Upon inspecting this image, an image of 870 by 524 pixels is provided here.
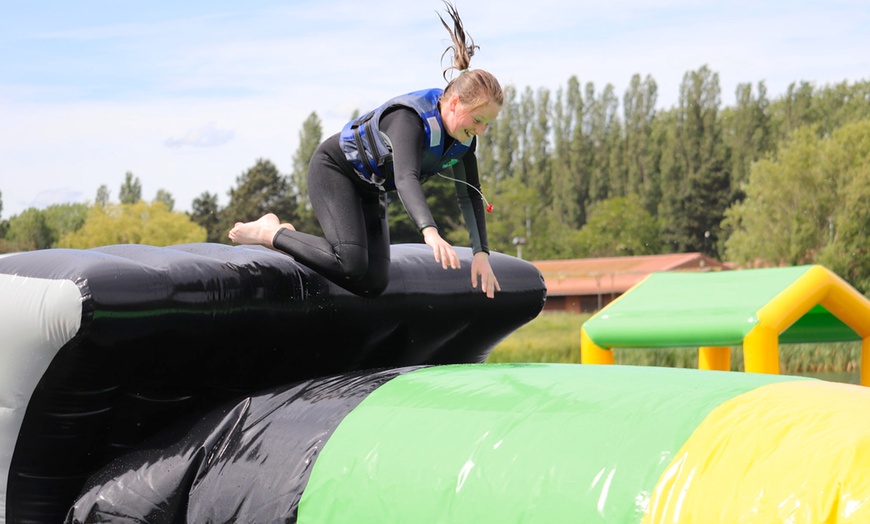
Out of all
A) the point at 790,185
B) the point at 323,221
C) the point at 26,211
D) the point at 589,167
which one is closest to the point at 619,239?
the point at 589,167

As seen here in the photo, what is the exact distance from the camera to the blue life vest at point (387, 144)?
10.8 ft

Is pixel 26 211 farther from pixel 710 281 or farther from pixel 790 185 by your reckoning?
pixel 710 281

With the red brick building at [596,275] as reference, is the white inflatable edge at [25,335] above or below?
above

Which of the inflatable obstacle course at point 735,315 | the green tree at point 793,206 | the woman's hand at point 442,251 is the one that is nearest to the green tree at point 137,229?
the green tree at point 793,206

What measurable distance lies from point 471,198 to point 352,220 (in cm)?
44

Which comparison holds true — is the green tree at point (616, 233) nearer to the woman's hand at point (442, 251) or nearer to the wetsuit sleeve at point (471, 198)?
the wetsuit sleeve at point (471, 198)

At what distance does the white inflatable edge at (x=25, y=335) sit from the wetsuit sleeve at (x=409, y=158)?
3.15 ft

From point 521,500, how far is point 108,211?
134ft

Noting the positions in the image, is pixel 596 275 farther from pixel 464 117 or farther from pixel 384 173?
pixel 464 117

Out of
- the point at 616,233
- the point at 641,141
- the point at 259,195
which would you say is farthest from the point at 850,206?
the point at 259,195

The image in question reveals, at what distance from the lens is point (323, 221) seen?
11.4 feet

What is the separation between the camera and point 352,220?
342 cm

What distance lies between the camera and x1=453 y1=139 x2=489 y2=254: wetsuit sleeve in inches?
139

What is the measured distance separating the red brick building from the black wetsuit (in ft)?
97.1
